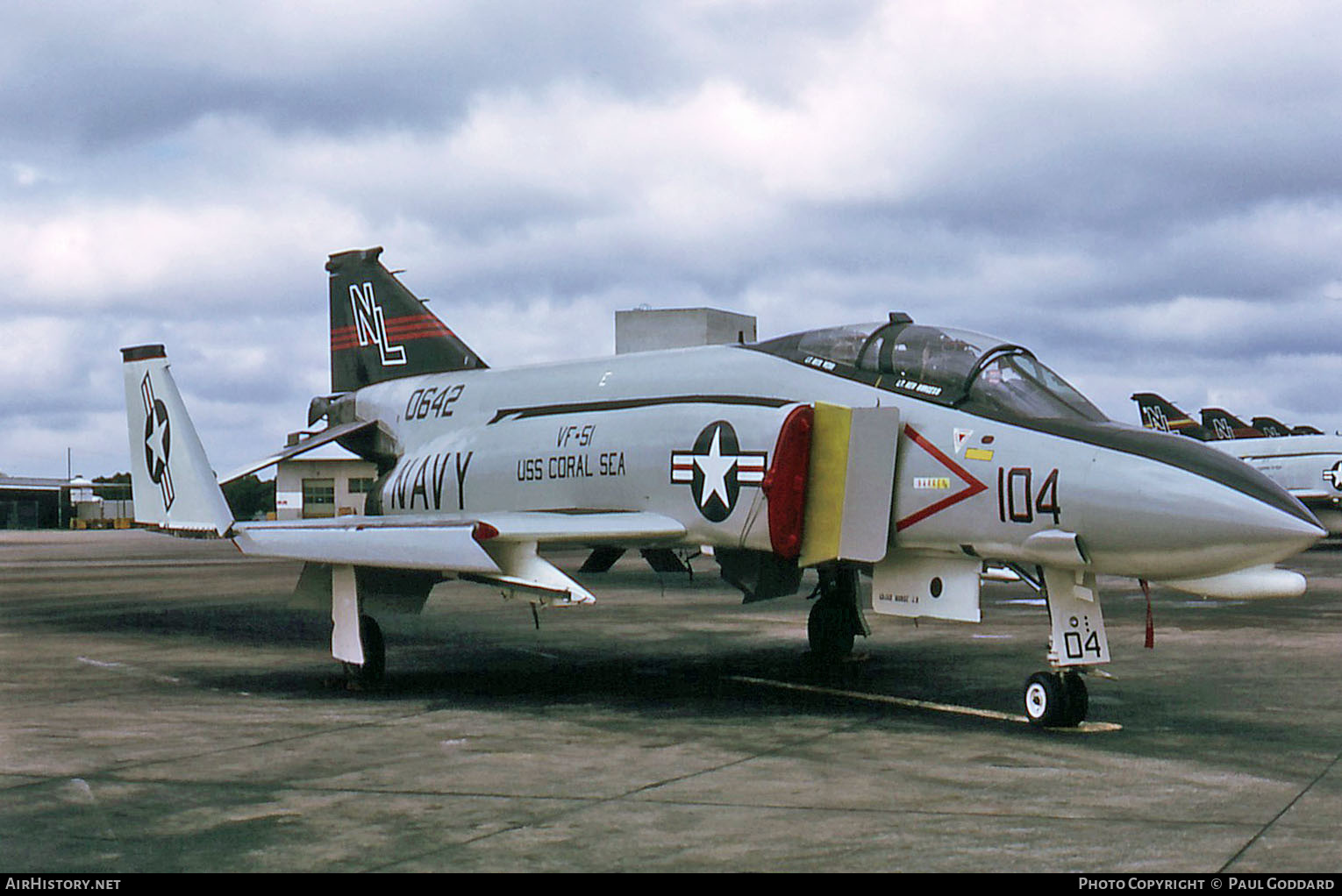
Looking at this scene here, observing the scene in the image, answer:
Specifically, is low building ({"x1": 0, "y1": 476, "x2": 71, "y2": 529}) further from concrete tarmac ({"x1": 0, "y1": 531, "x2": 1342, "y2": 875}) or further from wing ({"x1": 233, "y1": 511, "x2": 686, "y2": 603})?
wing ({"x1": 233, "y1": 511, "x2": 686, "y2": 603})

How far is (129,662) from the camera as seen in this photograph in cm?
1453

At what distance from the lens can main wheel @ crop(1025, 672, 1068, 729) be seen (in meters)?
9.41

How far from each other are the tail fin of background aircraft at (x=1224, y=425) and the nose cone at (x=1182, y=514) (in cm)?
5271

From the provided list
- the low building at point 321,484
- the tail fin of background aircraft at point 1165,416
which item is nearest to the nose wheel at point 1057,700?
the tail fin of background aircraft at point 1165,416

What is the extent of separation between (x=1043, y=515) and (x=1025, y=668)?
14.9ft

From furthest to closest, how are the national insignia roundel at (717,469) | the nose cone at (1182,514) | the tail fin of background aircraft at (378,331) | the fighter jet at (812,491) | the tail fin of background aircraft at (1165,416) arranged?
the tail fin of background aircraft at (1165,416), the tail fin of background aircraft at (378,331), the national insignia roundel at (717,469), the fighter jet at (812,491), the nose cone at (1182,514)

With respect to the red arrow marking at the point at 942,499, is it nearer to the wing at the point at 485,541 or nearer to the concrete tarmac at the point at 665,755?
the concrete tarmac at the point at 665,755

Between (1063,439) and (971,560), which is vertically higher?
(1063,439)

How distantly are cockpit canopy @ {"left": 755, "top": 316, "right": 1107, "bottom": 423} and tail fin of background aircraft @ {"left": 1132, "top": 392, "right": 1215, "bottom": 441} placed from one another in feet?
146

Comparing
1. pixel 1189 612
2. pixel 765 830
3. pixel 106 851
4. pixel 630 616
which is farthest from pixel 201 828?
pixel 1189 612

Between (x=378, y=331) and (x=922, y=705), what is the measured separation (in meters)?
9.36

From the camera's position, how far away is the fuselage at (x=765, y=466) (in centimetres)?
870

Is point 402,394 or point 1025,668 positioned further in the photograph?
point 402,394
